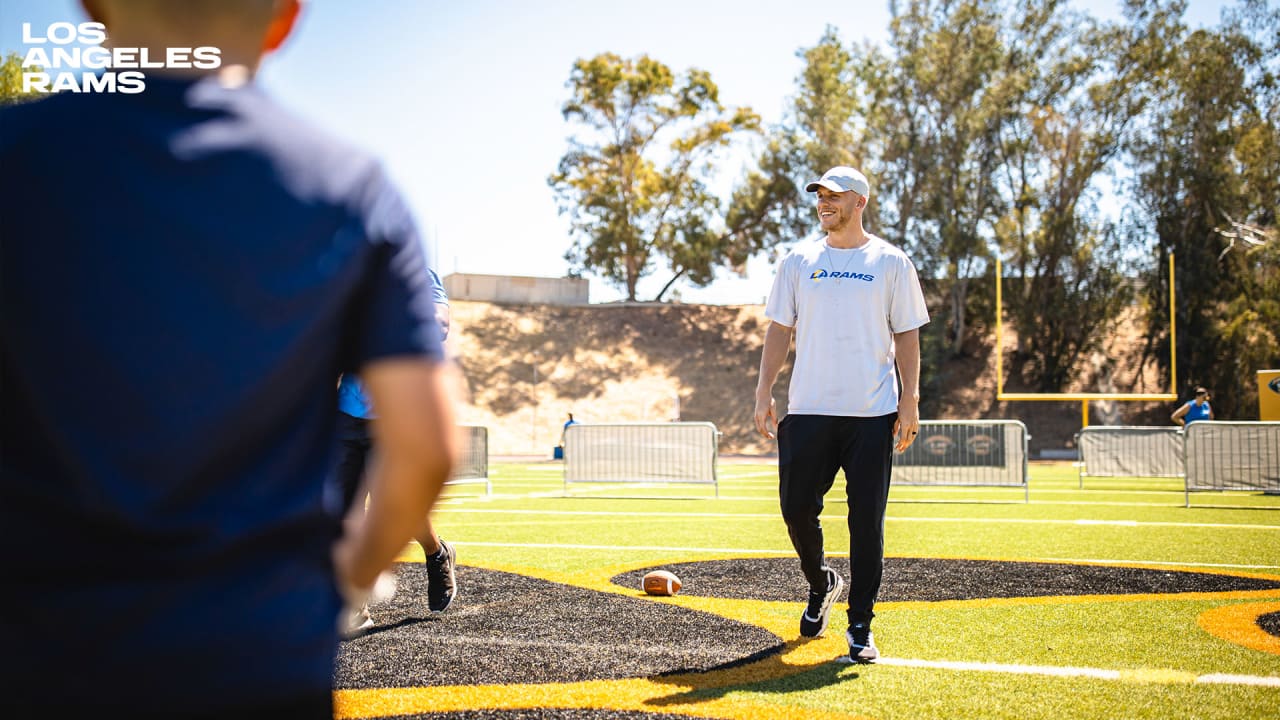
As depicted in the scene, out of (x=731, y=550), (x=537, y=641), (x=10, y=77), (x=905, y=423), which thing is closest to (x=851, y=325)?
(x=905, y=423)

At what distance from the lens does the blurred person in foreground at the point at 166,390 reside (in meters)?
1.23

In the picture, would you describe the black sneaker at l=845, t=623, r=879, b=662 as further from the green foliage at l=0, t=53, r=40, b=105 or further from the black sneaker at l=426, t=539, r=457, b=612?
the green foliage at l=0, t=53, r=40, b=105

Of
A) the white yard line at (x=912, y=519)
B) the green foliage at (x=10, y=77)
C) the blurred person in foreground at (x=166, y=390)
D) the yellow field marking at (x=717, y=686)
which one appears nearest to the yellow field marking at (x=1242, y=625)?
the yellow field marking at (x=717, y=686)

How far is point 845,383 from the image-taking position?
A: 17.6ft

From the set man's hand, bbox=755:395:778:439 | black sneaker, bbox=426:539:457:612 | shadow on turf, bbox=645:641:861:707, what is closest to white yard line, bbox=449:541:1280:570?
black sneaker, bbox=426:539:457:612

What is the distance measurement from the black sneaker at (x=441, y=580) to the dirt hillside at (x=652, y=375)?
36646 millimetres

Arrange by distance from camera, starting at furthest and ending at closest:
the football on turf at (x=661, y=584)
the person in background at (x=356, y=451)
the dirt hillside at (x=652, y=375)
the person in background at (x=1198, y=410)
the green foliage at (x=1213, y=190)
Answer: the dirt hillside at (x=652, y=375) < the green foliage at (x=1213, y=190) < the person in background at (x=1198, y=410) < the football on turf at (x=661, y=584) < the person in background at (x=356, y=451)

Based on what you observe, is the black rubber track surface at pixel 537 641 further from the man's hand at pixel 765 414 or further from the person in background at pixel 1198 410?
the person in background at pixel 1198 410

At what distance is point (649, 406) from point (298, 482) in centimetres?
4749

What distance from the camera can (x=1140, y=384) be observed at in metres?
44.9

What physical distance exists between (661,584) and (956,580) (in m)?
2.08

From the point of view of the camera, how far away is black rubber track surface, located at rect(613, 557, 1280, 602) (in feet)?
22.6

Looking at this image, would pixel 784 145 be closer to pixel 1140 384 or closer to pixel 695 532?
pixel 1140 384

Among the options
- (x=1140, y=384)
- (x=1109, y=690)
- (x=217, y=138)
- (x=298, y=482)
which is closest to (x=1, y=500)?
(x=298, y=482)
